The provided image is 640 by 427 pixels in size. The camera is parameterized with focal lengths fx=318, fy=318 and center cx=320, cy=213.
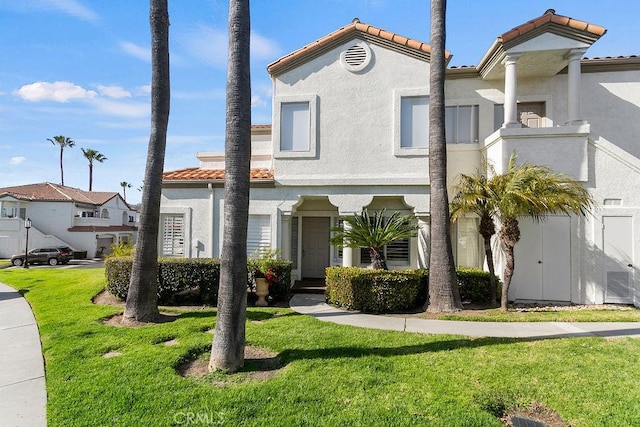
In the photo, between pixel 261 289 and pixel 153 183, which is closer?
pixel 153 183

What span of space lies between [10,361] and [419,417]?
7.38 meters

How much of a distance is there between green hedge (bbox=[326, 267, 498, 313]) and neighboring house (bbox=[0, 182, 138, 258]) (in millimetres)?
29401

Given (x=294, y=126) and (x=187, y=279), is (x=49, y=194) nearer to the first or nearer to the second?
(x=187, y=279)

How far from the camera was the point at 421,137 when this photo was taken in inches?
435

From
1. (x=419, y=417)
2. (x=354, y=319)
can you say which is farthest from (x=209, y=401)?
(x=354, y=319)

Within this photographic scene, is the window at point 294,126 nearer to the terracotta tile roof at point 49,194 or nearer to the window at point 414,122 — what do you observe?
the window at point 414,122

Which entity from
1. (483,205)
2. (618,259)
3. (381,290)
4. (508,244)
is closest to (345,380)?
(381,290)

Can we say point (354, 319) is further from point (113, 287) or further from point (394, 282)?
point (113, 287)

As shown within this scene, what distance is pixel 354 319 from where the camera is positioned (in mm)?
8258

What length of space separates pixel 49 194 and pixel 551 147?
4590 centimetres

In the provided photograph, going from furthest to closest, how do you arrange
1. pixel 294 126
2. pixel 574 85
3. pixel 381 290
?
pixel 294 126 → pixel 574 85 → pixel 381 290

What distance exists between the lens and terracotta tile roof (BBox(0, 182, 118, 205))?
113ft

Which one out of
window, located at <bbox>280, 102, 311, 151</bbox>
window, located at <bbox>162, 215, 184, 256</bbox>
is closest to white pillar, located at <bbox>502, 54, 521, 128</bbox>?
window, located at <bbox>280, 102, 311, 151</bbox>

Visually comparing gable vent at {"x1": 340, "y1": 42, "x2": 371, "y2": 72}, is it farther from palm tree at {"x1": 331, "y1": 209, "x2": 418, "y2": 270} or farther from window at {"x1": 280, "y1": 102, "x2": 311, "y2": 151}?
palm tree at {"x1": 331, "y1": 209, "x2": 418, "y2": 270}
